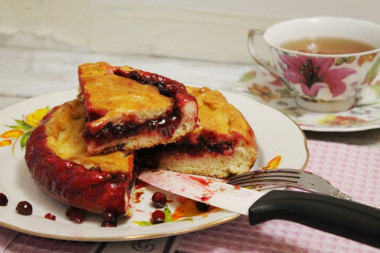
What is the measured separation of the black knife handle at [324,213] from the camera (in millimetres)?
1363

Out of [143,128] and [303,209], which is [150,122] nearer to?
[143,128]

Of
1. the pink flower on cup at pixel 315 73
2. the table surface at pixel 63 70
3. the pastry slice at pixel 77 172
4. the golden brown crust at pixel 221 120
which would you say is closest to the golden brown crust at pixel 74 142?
the pastry slice at pixel 77 172

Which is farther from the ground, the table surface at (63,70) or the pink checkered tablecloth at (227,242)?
the pink checkered tablecloth at (227,242)

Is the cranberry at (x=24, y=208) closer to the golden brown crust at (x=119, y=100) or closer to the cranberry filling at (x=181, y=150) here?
the golden brown crust at (x=119, y=100)

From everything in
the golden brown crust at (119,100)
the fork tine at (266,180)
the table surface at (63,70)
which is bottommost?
the table surface at (63,70)

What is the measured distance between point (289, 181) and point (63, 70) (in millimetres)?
2389

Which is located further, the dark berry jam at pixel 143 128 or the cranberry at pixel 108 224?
the dark berry jam at pixel 143 128

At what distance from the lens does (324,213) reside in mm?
1433

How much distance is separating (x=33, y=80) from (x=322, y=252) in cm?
248

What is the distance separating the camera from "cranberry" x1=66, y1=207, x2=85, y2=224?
1750 mm

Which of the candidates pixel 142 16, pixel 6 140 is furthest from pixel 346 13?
pixel 6 140

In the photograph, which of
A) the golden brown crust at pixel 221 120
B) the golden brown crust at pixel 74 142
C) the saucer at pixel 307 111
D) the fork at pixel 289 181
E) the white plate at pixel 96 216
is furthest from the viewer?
the saucer at pixel 307 111

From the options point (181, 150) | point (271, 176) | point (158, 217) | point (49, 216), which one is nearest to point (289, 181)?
point (271, 176)

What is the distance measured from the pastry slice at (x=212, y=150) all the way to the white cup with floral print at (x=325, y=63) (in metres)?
0.68
